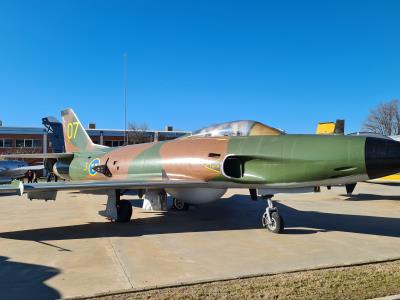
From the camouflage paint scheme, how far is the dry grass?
227 centimetres

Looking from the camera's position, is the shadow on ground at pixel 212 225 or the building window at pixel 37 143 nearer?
the shadow on ground at pixel 212 225

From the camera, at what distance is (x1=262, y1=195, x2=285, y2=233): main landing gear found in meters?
8.19

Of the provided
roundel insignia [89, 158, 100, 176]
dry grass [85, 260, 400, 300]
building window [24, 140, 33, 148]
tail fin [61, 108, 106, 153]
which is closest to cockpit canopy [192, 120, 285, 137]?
dry grass [85, 260, 400, 300]

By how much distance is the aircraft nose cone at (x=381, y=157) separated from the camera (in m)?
6.55

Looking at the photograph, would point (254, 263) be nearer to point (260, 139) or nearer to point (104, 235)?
point (260, 139)

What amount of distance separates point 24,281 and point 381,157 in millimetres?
5947

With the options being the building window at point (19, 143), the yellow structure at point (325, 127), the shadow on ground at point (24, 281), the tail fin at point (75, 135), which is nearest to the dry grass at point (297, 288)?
the shadow on ground at point (24, 281)

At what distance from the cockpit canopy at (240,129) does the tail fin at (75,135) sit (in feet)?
22.4

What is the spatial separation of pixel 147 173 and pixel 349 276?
21.1 feet

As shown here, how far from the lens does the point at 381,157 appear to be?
6613mm

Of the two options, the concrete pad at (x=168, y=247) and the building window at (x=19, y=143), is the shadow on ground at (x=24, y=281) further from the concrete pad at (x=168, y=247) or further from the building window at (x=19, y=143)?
the building window at (x=19, y=143)

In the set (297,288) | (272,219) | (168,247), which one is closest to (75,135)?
(168,247)

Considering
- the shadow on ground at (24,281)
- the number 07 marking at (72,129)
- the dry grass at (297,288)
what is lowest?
the shadow on ground at (24,281)

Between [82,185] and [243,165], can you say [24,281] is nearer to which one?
[82,185]
